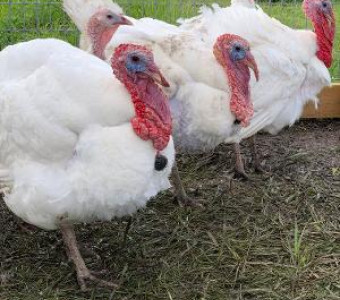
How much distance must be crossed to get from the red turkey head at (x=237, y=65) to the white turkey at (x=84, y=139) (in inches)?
27.7

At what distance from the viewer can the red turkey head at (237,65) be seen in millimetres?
3342

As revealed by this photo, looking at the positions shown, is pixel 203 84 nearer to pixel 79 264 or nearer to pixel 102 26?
pixel 102 26

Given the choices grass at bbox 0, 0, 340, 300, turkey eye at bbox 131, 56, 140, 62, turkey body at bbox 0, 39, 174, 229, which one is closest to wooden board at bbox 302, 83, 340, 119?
grass at bbox 0, 0, 340, 300

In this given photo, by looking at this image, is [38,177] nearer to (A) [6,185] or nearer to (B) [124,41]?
(A) [6,185]

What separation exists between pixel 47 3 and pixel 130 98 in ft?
8.93

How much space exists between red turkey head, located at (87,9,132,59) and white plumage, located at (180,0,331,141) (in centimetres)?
53

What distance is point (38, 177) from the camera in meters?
2.66

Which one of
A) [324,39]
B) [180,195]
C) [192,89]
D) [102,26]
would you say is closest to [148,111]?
[192,89]

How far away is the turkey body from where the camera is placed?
2.54 metres

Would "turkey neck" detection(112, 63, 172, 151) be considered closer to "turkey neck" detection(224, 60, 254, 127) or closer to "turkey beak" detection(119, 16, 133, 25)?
"turkey neck" detection(224, 60, 254, 127)

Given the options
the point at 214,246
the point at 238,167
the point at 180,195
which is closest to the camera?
the point at 214,246

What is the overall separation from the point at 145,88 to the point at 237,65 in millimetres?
924

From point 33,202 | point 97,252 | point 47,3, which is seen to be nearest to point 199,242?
point 97,252

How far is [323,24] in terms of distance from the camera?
170 inches
